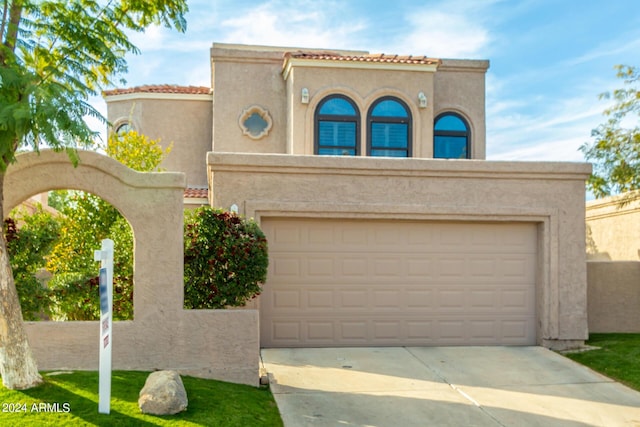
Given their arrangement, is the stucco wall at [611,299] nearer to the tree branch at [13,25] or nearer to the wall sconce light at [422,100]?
the wall sconce light at [422,100]

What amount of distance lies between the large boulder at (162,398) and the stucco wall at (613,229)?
12900 mm

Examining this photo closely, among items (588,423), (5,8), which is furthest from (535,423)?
(5,8)

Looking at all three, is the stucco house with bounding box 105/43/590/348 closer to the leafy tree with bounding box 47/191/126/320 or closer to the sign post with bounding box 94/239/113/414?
the leafy tree with bounding box 47/191/126/320

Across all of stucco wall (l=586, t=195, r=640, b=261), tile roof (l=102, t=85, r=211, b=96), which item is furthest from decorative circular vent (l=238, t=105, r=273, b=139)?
stucco wall (l=586, t=195, r=640, b=261)

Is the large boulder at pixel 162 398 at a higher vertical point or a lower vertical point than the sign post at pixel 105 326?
lower

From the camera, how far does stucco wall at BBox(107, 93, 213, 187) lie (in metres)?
19.2

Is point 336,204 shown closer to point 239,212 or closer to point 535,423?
point 239,212

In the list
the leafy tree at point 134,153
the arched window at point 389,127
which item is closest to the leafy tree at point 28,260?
the leafy tree at point 134,153

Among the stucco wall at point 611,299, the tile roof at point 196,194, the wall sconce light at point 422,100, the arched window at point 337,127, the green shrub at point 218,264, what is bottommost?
the stucco wall at point 611,299

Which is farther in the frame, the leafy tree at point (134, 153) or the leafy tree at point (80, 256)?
the leafy tree at point (134, 153)

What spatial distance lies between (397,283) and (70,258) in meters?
5.79

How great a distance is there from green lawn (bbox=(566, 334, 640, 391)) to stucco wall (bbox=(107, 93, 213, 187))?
481 inches

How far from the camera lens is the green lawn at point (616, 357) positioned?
9.80 metres

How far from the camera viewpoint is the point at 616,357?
10.7 metres
